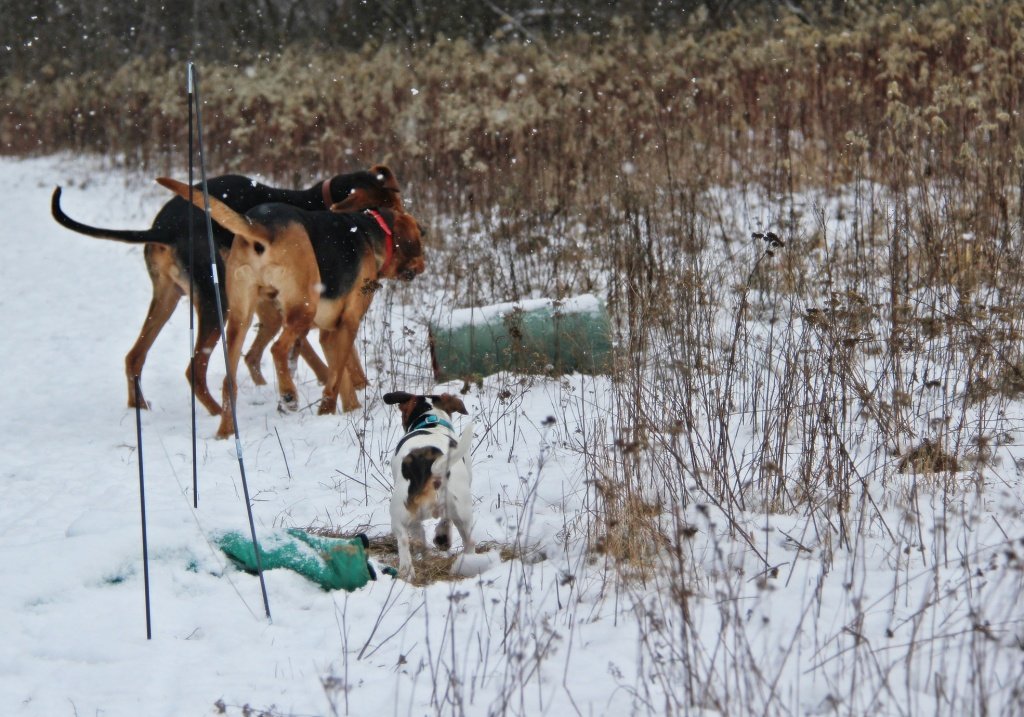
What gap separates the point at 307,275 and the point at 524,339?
1.29m

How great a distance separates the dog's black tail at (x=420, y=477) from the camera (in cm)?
351

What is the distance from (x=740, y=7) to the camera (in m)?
16.7

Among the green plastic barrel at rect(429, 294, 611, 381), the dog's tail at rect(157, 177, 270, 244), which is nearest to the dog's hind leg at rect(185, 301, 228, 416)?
the dog's tail at rect(157, 177, 270, 244)

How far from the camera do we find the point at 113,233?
565 centimetres

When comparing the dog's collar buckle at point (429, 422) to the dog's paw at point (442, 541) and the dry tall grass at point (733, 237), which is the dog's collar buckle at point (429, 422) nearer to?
the dog's paw at point (442, 541)

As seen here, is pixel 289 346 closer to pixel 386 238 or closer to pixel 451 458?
pixel 386 238

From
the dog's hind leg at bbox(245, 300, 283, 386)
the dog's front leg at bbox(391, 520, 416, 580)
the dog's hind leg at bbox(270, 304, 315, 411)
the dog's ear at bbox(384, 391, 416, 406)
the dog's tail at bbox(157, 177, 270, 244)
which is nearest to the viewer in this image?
the dog's front leg at bbox(391, 520, 416, 580)

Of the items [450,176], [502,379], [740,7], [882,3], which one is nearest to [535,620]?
[502,379]

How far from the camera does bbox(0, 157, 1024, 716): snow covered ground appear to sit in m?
2.46

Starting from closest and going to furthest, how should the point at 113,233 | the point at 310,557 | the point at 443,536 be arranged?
the point at 310,557
the point at 443,536
the point at 113,233

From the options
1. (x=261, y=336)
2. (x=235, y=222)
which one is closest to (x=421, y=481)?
(x=235, y=222)

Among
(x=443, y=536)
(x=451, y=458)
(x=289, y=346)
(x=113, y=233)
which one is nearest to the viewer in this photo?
(x=451, y=458)

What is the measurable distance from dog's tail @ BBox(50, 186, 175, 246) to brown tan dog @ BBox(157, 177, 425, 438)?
446mm

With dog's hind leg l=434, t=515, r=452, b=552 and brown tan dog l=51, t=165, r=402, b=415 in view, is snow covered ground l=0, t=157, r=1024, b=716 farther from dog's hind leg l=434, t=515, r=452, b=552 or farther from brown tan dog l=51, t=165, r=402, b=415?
brown tan dog l=51, t=165, r=402, b=415
